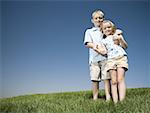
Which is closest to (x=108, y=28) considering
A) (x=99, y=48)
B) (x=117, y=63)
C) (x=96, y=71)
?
(x=99, y=48)

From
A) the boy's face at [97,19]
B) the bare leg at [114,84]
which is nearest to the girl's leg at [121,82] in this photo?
the bare leg at [114,84]

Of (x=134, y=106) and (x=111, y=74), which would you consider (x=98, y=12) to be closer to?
(x=111, y=74)

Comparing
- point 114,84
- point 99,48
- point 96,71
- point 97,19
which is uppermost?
point 97,19

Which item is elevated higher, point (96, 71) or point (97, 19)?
point (97, 19)

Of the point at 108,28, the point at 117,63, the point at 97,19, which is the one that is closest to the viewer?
the point at 117,63

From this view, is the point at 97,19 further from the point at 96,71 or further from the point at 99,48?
the point at 96,71

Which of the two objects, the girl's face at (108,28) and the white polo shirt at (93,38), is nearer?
the girl's face at (108,28)

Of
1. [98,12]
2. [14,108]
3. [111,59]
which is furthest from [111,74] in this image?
[14,108]

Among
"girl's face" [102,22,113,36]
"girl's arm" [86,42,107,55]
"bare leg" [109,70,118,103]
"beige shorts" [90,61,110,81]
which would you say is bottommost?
"bare leg" [109,70,118,103]

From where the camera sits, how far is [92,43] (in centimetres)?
421

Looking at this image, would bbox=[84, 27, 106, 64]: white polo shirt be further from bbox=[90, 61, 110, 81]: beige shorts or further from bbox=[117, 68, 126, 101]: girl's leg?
bbox=[117, 68, 126, 101]: girl's leg

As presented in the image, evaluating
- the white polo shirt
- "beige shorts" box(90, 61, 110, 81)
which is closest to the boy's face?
the white polo shirt

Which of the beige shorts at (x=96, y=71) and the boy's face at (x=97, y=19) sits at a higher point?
the boy's face at (x=97, y=19)

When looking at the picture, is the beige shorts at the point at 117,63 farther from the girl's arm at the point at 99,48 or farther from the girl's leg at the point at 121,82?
the girl's arm at the point at 99,48
